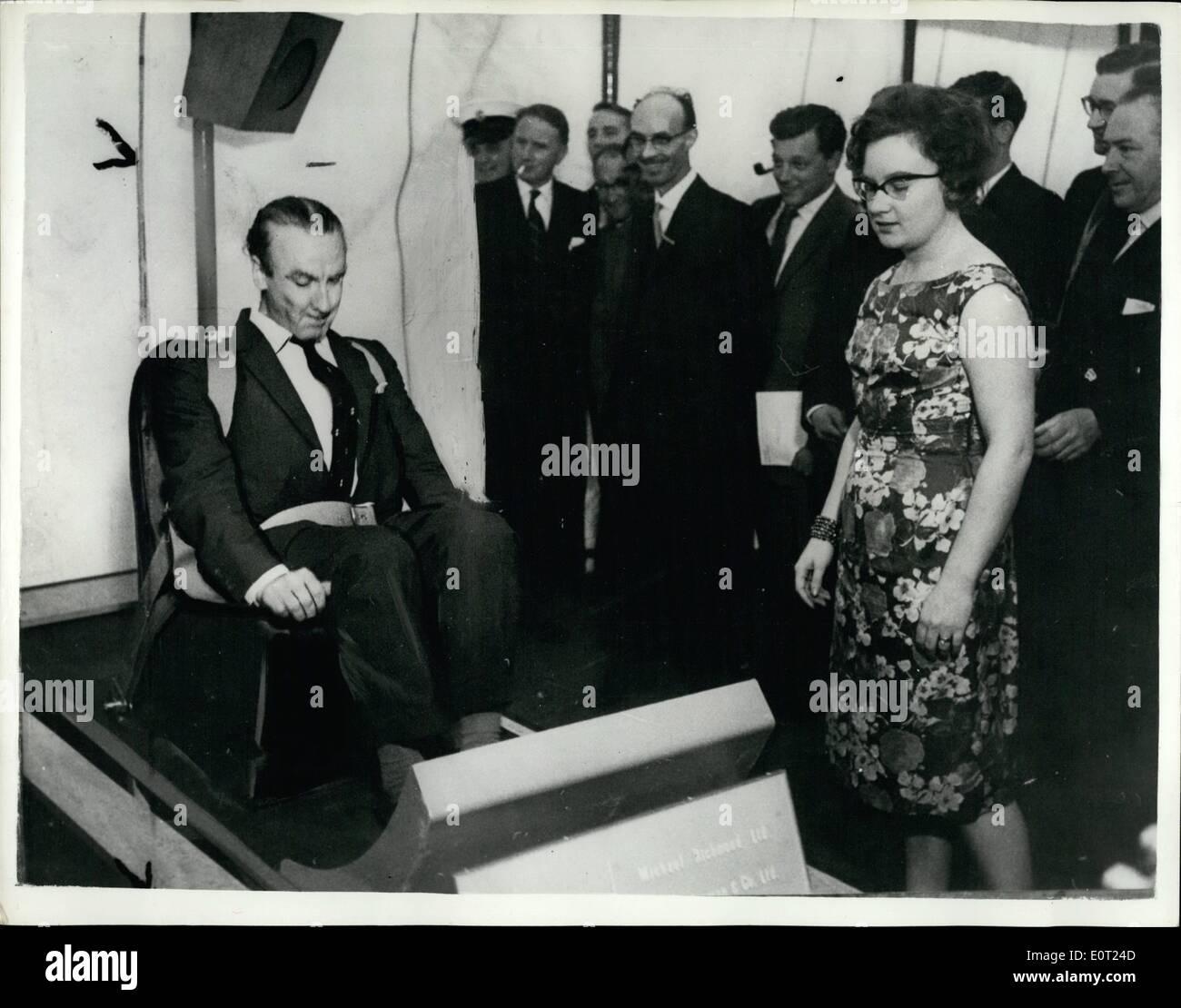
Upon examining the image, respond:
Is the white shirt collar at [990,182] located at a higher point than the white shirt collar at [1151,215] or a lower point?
higher

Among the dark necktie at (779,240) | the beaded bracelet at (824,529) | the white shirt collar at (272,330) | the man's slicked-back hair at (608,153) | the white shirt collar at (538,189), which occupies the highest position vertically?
the man's slicked-back hair at (608,153)

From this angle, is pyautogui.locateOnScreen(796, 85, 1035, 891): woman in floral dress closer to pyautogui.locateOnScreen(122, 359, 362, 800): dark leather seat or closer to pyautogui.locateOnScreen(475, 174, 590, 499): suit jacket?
pyautogui.locateOnScreen(475, 174, 590, 499): suit jacket

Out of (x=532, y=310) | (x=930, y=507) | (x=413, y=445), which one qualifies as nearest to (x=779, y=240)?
(x=532, y=310)

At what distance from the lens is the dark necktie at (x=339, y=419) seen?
2867 millimetres

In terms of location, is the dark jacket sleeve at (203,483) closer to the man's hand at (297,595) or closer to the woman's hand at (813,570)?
the man's hand at (297,595)

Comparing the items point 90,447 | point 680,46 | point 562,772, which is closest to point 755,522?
point 562,772

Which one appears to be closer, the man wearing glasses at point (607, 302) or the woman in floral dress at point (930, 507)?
the woman in floral dress at point (930, 507)

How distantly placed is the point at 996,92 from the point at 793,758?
183cm

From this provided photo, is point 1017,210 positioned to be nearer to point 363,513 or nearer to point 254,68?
point 363,513

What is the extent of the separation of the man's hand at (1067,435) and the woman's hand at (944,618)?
0.42 metres

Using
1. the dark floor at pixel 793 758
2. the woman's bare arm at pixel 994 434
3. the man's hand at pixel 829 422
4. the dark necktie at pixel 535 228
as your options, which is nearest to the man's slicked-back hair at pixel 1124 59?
the woman's bare arm at pixel 994 434

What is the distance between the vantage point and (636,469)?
113 inches

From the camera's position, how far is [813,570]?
9.39 feet
